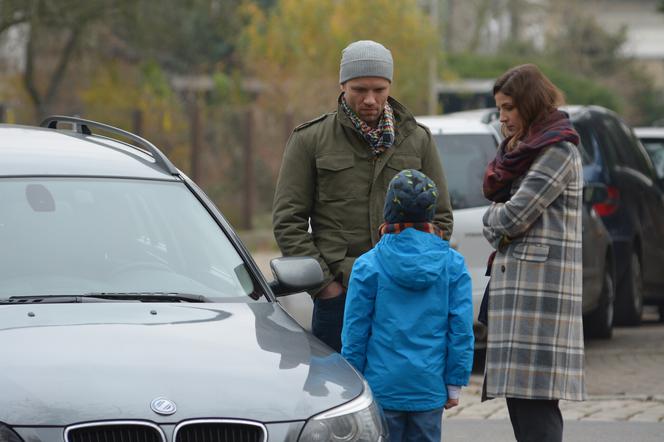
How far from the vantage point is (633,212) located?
1108 cm

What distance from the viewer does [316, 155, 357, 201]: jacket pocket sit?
5945mm

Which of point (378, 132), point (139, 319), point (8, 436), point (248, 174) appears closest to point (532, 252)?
point (378, 132)

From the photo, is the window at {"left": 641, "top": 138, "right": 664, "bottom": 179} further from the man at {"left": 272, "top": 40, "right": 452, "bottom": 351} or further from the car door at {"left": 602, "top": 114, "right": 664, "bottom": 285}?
the man at {"left": 272, "top": 40, "right": 452, "bottom": 351}

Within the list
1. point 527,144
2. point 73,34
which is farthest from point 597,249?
point 73,34

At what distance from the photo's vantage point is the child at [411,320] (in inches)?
195

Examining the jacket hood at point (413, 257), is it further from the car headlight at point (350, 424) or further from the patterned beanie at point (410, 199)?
the car headlight at point (350, 424)

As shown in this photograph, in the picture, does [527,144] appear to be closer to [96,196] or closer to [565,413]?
[96,196]

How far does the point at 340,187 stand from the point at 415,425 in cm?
131

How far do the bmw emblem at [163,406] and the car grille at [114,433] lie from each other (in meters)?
0.06

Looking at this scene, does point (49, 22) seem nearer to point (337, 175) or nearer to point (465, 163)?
point (465, 163)

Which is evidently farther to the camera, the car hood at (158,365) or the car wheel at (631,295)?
the car wheel at (631,295)

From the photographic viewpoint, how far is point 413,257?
4.93m

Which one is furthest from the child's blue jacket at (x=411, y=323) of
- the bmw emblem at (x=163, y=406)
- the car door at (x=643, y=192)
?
the car door at (x=643, y=192)

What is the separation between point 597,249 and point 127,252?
18.2 feet
